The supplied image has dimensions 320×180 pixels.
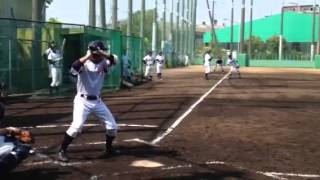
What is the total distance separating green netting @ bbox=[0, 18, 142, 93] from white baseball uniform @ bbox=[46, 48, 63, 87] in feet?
1.98

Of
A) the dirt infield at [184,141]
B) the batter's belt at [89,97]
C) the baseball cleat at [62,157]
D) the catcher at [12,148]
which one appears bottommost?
the dirt infield at [184,141]

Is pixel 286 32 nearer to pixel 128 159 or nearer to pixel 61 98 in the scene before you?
pixel 61 98

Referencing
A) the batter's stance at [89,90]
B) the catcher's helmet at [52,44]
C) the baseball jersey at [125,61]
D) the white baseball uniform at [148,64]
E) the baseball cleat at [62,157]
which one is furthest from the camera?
the white baseball uniform at [148,64]

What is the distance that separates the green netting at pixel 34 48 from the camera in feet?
69.1

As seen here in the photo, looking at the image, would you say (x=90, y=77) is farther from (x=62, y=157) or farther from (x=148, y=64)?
(x=148, y=64)

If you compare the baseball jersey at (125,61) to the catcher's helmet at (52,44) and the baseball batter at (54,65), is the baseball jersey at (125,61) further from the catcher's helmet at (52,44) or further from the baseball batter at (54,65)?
the baseball batter at (54,65)

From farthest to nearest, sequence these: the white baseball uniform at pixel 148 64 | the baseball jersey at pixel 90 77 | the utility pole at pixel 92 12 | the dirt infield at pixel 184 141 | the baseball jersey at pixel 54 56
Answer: the white baseball uniform at pixel 148 64, the utility pole at pixel 92 12, the baseball jersey at pixel 54 56, the baseball jersey at pixel 90 77, the dirt infield at pixel 184 141

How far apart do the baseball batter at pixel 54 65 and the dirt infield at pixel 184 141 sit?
2927 millimetres

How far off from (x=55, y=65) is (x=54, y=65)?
82mm

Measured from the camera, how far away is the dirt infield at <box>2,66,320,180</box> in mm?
8648

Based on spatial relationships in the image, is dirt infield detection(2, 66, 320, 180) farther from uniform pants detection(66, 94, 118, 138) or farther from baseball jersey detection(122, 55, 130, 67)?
baseball jersey detection(122, 55, 130, 67)

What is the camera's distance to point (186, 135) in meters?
12.2

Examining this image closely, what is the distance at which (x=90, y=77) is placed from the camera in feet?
31.8

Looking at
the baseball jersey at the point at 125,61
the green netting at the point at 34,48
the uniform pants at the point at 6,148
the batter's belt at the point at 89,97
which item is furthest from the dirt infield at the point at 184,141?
the baseball jersey at the point at 125,61
